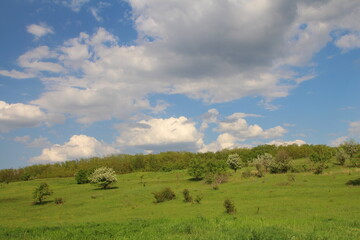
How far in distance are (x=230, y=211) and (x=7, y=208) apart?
45.5 meters

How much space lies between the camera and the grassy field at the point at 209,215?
1491cm

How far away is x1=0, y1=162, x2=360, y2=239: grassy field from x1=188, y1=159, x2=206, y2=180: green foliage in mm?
8696

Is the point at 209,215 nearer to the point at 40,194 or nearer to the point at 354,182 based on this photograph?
the point at 354,182

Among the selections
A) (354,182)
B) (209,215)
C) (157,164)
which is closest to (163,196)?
(209,215)

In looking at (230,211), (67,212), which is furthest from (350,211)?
(67,212)

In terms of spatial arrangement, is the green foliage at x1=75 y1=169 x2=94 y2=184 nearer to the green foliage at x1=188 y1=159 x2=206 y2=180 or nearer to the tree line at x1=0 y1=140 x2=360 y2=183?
the tree line at x1=0 y1=140 x2=360 y2=183

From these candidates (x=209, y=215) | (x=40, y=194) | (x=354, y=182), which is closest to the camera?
(x=209, y=215)

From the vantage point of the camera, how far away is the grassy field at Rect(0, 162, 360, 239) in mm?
14914

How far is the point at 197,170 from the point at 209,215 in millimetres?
45965

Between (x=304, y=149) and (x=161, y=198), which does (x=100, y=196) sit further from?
(x=304, y=149)

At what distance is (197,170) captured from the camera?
74.7 meters

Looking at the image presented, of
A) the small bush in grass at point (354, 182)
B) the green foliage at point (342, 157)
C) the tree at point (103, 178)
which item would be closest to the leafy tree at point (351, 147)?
the green foliage at point (342, 157)

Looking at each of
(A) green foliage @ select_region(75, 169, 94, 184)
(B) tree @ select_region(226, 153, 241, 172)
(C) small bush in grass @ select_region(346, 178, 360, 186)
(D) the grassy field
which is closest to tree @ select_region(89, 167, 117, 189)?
(D) the grassy field

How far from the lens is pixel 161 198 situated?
47.2 meters
